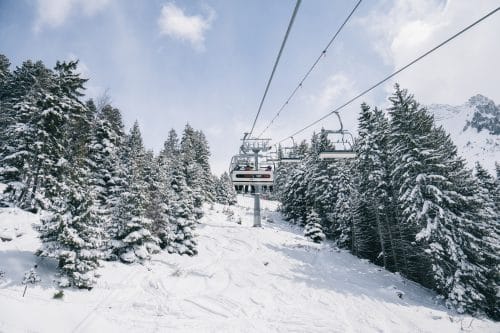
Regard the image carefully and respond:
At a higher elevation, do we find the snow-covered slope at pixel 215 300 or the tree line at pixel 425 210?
the tree line at pixel 425 210

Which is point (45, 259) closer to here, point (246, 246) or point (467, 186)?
point (246, 246)

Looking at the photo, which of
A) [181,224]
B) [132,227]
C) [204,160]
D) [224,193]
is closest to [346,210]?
[181,224]

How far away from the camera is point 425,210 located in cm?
1789

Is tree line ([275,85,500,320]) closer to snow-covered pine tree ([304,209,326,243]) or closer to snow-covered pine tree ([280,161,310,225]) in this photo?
snow-covered pine tree ([304,209,326,243])

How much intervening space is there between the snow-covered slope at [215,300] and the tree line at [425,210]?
295cm

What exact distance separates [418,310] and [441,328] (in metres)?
2.35

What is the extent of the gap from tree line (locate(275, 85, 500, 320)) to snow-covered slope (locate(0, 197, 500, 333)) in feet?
9.67

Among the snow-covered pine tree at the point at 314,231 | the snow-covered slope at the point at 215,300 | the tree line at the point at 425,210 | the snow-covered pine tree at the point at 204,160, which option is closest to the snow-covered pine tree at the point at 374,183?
the tree line at the point at 425,210

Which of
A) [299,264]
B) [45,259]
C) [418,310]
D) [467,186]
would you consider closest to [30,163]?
[45,259]

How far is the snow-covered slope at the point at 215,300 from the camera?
33.3ft

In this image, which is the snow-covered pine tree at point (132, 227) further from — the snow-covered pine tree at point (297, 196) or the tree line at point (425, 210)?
the snow-covered pine tree at point (297, 196)

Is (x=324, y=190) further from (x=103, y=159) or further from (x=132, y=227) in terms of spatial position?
(x=103, y=159)

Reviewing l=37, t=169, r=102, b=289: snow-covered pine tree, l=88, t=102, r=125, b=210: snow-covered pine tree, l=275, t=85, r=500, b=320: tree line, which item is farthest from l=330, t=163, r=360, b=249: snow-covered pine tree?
l=37, t=169, r=102, b=289: snow-covered pine tree

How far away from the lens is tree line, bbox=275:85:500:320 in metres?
16.8
